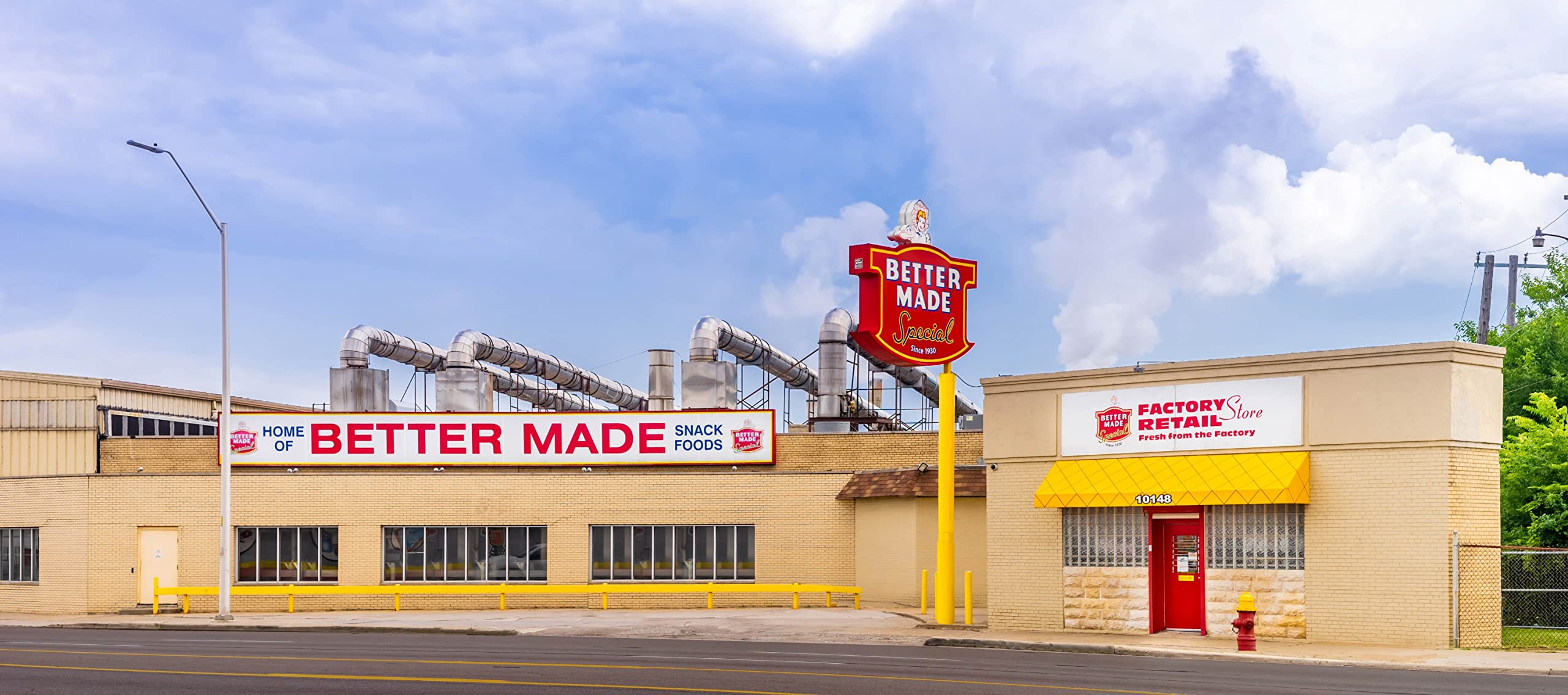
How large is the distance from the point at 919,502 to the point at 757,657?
42.8ft

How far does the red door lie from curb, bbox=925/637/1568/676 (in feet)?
8.10

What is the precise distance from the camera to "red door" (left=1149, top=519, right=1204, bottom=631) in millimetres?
26344

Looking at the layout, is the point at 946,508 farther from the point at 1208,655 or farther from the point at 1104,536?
the point at 1208,655

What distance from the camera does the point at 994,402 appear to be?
28.9m

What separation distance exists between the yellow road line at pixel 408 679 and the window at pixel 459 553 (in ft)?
52.4

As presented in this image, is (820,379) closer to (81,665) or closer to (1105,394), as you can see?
(1105,394)

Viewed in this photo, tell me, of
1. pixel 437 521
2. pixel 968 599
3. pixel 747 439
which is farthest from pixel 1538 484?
pixel 437 521

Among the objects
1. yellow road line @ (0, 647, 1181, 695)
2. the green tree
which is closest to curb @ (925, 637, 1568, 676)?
yellow road line @ (0, 647, 1181, 695)

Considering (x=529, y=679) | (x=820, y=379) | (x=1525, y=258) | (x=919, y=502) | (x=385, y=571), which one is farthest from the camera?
(x=1525, y=258)

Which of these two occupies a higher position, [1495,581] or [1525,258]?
[1525,258]

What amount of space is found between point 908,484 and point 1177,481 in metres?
10.3

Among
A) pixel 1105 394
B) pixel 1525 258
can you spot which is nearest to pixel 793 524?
pixel 1105 394

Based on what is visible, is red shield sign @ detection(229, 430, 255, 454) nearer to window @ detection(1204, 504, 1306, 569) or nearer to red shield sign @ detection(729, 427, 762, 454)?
red shield sign @ detection(729, 427, 762, 454)

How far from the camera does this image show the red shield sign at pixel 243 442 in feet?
128
